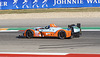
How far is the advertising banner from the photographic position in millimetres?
28875

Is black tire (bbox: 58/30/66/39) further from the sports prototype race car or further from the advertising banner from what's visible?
the advertising banner

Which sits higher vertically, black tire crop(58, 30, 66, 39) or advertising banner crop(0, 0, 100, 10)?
advertising banner crop(0, 0, 100, 10)

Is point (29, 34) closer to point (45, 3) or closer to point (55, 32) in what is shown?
point (55, 32)

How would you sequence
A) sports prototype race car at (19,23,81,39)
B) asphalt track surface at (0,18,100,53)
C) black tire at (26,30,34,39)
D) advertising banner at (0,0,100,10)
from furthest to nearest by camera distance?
advertising banner at (0,0,100,10) < black tire at (26,30,34,39) < sports prototype race car at (19,23,81,39) < asphalt track surface at (0,18,100,53)

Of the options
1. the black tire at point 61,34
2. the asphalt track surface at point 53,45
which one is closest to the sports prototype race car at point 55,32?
the black tire at point 61,34

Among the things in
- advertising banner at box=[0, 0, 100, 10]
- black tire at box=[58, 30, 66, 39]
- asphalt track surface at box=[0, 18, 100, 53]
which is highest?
advertising banner at box=[0, 0, 100, 10]

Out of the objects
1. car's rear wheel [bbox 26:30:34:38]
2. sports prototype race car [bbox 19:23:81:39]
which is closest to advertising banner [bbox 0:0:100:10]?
sports prototype race car [bbox 19:23:81:39]

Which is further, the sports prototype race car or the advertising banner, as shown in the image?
the advertising banner

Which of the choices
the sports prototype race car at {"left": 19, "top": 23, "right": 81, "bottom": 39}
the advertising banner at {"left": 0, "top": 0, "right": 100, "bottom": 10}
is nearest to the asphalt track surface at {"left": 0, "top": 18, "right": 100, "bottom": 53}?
the sports prototype race car at {"left": 19, "top": 23, "right": 81, "bottom": 39}

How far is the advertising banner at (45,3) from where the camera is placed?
1137 inches

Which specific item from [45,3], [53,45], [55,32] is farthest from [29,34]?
[45,3]

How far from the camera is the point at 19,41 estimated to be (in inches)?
488

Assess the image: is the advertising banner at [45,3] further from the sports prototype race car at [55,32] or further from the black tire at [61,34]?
the black tire at [61,34]

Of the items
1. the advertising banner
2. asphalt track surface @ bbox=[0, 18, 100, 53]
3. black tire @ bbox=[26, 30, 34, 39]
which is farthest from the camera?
the advertising banner
